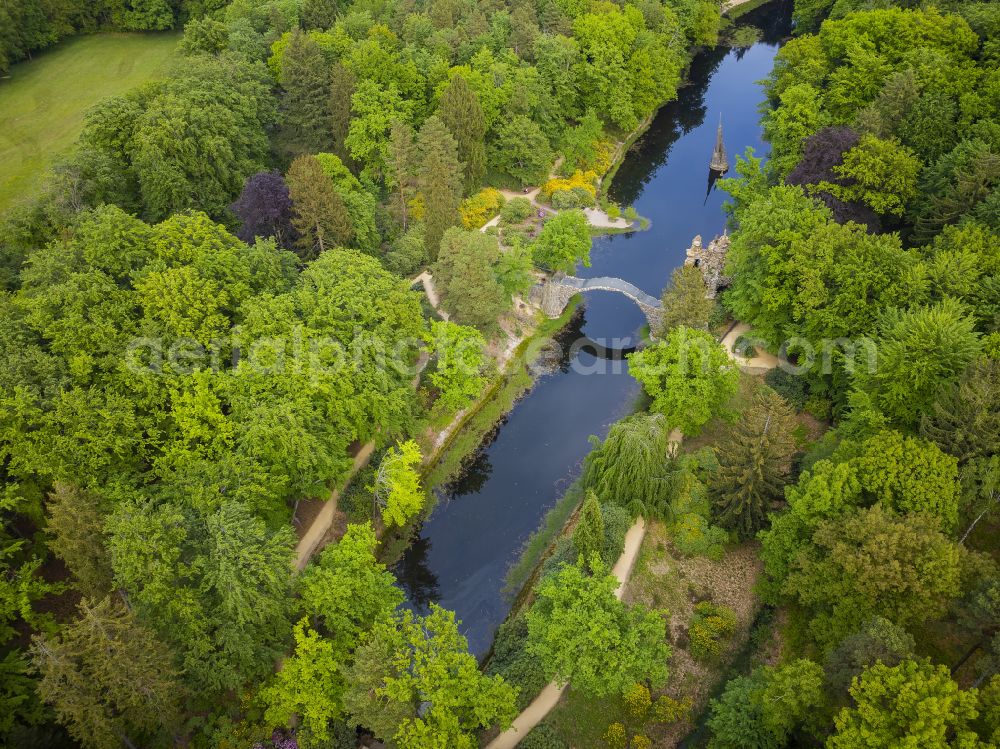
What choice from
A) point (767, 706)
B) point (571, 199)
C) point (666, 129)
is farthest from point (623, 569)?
point (666, 129)

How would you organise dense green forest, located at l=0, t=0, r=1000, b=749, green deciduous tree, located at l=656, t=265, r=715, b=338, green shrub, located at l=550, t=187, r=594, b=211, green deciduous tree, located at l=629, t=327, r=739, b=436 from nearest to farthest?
dense green forest, located at l=0, t=0, r=1000, b=749 → green deciduous tree, located at l=629, t=327, r=739, b=436 → green deciduous tree, located at l=656, t=265, r=715, b=338 → green shrub, located at l=550, t=187, r=594, b=211

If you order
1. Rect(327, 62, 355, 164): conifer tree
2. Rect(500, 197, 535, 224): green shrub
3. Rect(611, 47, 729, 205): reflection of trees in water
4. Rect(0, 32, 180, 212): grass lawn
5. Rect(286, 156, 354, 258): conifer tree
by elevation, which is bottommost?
Rect(611, 47, 729, 205): reflection of trees in water

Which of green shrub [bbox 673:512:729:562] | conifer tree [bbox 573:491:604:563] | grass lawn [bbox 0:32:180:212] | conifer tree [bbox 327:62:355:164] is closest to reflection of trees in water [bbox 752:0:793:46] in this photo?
conifer tree [bbox 327:62:355:164]

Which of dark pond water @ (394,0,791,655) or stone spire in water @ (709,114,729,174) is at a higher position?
stone spire in water @ (709,114,729,174)

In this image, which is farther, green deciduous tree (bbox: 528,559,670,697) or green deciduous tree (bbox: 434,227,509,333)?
green deciduous tree (bbox: 434,227,509,333)

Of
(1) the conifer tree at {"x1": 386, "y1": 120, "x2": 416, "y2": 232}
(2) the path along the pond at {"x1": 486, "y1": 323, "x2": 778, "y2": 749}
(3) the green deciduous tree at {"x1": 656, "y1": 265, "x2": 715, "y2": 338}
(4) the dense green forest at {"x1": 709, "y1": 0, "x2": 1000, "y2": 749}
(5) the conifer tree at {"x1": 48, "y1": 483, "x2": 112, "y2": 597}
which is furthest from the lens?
(1) the conifer tree at {"x1": 386, "y1": 120, "x2": 416, "y2": 232}

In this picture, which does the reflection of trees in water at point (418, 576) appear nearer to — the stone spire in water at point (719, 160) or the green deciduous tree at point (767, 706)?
the green deciduous tree at point (767, 706)

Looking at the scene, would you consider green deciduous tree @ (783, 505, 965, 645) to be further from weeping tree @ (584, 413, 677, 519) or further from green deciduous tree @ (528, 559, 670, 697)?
weeping tree @ (584, 413, 677, 519)
